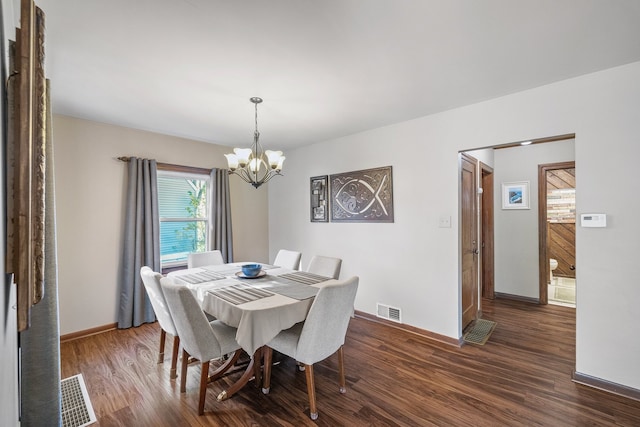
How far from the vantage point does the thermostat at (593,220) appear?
6.98ft

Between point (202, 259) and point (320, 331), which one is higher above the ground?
point (202, 259)

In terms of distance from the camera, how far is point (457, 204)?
2896mm

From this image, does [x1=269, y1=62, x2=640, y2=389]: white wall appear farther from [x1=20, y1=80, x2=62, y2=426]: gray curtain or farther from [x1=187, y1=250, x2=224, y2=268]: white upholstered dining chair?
[x1=20, y1=80, x2=62, y2=426]: gray curtain

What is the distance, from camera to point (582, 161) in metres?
2.23

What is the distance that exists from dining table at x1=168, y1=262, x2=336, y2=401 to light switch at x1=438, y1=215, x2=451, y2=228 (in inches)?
57.4

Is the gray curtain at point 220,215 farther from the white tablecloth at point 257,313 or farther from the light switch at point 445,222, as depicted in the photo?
the light switch at point 445,222

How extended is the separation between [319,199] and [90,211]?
9.39ft

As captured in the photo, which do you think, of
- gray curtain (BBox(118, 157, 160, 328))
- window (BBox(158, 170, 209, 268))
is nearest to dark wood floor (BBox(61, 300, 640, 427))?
gray curtain (BBox(118, 157, 160, 328))

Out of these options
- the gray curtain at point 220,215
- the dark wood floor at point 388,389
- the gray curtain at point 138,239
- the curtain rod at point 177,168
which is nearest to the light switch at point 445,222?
the dark wood floor at point 388,389

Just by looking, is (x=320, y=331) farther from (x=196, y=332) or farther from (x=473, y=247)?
(x=473, y=247)

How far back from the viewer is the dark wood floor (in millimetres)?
1861

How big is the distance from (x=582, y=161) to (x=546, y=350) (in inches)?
74.0

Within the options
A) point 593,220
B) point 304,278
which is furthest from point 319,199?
point 593,220

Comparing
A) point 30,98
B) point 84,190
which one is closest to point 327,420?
point 30,98
